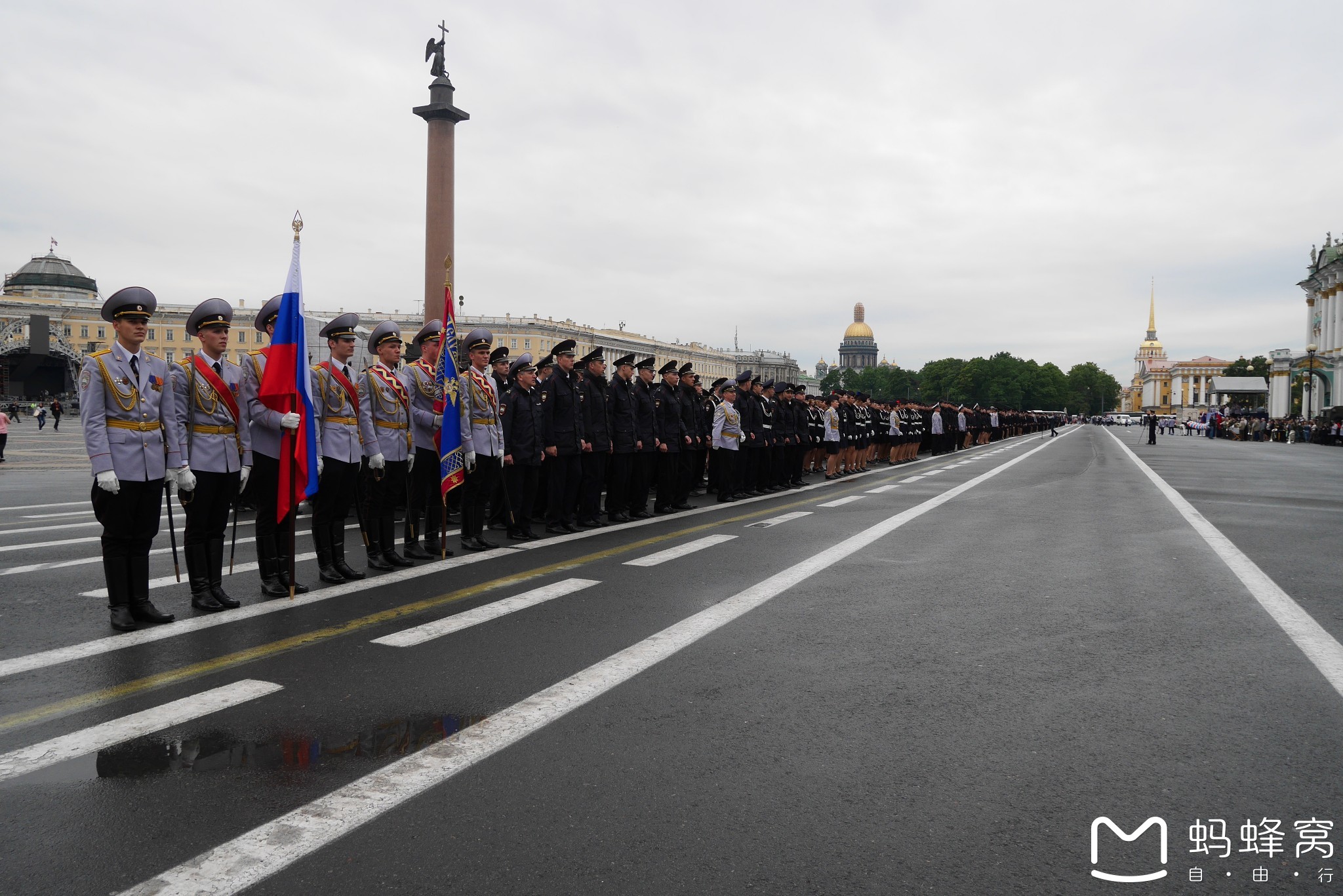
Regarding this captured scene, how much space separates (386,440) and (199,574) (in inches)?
86.3

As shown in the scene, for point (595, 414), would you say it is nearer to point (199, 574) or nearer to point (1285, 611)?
point (199, 574)

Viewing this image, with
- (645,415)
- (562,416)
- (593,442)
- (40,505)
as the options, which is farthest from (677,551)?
(40,505)

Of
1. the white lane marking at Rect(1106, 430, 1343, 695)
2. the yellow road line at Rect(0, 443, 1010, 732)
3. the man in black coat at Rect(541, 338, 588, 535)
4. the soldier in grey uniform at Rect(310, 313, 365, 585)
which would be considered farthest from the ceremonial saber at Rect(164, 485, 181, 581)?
the white lane marking at Rect(1106, 430, 1343, 695)

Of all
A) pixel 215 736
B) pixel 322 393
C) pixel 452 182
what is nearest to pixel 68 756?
pixel 215 736

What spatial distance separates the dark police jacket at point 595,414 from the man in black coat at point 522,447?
1.04 m

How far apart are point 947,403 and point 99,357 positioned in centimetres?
3645

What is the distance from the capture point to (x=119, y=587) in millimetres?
6254

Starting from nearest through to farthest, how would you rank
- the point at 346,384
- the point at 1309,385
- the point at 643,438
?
the point at 346,384
the point at 643,438
the point at 1309,385

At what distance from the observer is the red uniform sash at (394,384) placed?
28.1 ft

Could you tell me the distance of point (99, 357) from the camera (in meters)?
6.20

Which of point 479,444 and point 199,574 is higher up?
point 479,444

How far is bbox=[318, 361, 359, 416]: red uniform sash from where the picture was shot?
8008 mm

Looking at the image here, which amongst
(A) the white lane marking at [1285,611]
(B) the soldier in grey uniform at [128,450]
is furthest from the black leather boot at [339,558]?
(A) the white lane marking at [1285,611]

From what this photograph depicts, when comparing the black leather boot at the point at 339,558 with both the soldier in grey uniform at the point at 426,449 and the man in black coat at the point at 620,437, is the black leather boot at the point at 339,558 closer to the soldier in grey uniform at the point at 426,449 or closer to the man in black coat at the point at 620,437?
the soldier in grey uniform at the point at 426,449
